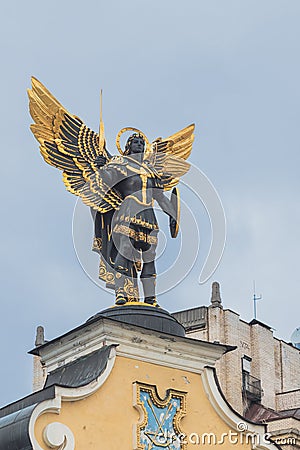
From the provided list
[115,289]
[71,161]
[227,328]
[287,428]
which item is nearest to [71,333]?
[115,289]

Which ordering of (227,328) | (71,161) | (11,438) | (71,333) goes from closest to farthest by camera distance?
1. (11,438)
2. (71,333)
3. (71,161)
4. (227,328)

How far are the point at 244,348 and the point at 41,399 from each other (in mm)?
24087

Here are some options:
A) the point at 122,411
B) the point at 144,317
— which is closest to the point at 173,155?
the point at 144,317

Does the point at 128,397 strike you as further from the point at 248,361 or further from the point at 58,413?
the point at 248,361

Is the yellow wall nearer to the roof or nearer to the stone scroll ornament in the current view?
the roof

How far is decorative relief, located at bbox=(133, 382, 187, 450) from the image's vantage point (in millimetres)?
12570

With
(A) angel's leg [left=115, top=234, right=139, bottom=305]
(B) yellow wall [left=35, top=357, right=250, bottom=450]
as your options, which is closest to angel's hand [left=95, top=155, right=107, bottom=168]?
(A) angel's leg [left=115, top=234, right=139, bottom=305]

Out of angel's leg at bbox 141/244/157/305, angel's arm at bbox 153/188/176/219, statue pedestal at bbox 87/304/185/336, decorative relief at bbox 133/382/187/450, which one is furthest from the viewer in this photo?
angel's arm at bbox 153/188/176/219

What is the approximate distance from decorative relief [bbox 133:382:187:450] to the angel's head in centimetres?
329

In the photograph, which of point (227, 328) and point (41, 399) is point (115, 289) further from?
point (227, 328)

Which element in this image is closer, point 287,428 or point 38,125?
point 38,125

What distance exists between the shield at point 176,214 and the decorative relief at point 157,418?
237 centimetres

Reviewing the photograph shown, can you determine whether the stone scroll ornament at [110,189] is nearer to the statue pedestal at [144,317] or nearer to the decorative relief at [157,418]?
the statue pedestal at [144,317]

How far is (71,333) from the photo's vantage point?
43.0 feet
